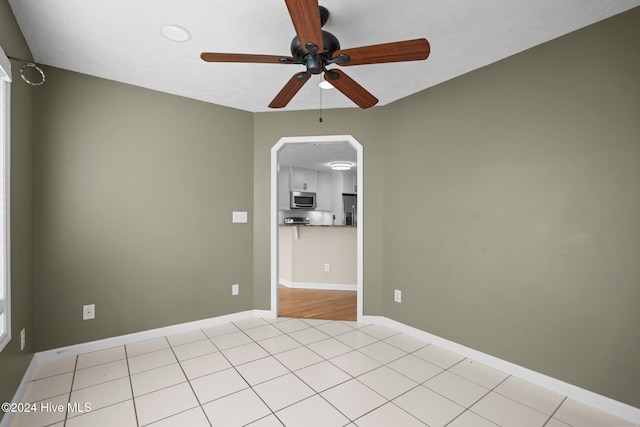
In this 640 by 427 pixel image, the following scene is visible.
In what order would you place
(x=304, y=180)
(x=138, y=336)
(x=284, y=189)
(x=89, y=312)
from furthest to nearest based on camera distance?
1. (x=304, y=180)
2. (x=284, y=189)
3. (x=138, y=336)
4. (x=89, y=312)

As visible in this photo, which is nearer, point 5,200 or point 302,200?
point 5,200

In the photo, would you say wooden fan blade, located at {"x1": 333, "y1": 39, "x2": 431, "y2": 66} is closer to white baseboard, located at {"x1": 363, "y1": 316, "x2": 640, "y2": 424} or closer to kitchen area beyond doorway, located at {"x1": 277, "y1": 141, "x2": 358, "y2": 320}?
kitchen area beyond doorway, located at {"x1": 277, "y1": 141, "x2": 358, "y2": 320}

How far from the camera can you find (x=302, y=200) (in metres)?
7.00

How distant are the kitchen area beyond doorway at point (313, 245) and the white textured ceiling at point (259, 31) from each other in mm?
1301

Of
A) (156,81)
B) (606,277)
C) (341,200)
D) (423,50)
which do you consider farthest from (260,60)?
(341,200)

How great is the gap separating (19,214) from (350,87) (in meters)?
2.34

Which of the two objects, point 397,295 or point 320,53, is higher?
point 320,53

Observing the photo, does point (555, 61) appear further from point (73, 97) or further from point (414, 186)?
point (73, 97)

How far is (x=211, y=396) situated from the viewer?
6.19ft

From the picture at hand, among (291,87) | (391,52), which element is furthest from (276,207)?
(391,52)

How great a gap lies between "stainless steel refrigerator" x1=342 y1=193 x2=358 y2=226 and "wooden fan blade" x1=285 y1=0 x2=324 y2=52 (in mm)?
6249

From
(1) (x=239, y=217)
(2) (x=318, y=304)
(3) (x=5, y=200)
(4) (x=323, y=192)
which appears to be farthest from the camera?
(4) (x=323, y=192)

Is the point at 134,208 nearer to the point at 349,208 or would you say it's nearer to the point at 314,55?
the point at 314,55

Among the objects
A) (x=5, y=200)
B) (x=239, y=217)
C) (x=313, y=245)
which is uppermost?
(x=5, y=200)
